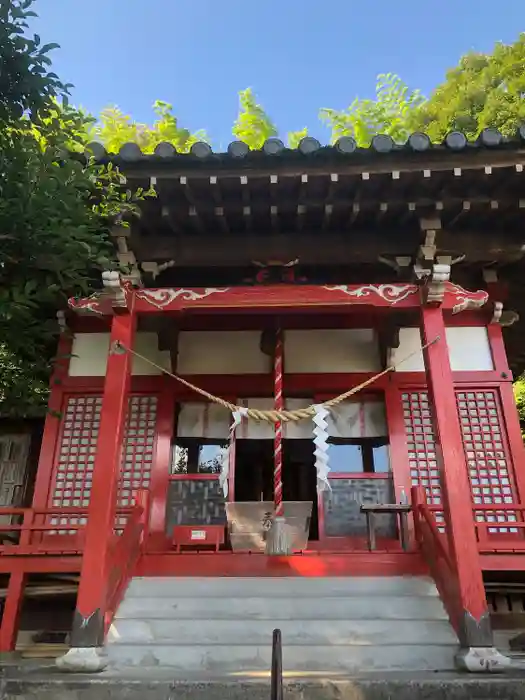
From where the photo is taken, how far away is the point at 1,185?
4.24 metres

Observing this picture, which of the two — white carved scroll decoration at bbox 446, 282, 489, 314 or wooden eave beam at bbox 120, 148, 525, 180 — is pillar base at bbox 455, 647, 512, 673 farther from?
wooden eave beam at bbox 120, 148, 525, 180

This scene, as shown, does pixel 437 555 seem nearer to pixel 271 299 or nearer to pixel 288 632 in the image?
pixel 288 632

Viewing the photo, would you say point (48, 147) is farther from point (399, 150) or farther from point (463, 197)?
point (463, 197)

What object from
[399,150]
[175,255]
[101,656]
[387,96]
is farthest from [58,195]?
[387,96]

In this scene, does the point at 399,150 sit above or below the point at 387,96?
below

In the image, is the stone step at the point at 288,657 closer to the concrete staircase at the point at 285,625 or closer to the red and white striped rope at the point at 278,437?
the concrete staircase at the point at 285,625

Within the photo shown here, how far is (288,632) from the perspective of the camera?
498 cm

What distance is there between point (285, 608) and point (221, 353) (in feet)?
12.4

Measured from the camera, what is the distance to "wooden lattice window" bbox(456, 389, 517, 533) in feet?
23.2

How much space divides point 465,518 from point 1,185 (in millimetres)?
4826

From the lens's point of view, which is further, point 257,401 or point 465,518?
point 257,401

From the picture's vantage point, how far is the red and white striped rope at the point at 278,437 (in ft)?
20.2

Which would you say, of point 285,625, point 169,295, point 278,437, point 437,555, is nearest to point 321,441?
point 278,437

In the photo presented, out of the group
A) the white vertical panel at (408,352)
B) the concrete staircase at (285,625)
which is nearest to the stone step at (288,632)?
the concrete staircase at (285,625)
